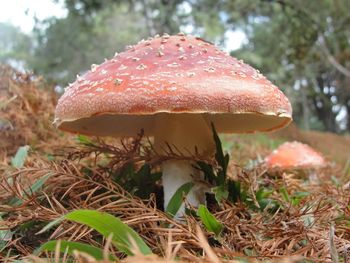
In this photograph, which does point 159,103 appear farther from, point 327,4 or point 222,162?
point 327,4

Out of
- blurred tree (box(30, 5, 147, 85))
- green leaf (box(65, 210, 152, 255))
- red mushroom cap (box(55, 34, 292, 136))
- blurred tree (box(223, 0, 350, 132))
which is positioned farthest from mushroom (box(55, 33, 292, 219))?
blurred tree (box(30, 5, 147, 85))

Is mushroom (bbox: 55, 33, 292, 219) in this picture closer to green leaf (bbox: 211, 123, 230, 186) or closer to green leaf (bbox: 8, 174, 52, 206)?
green leaf (bbox: 211, 123, 230, 186)

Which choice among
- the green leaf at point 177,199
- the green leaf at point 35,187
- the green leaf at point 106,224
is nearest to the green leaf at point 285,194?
the green leaf at point 177,199

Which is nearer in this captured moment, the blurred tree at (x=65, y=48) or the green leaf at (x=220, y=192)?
the green leaf at (x=220, y=192)

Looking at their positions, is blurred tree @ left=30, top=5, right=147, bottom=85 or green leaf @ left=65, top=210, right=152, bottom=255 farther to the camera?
blurred tree @ left=30, top=5, right=147, bottom=85

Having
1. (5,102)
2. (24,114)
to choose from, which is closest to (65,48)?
(24,114)

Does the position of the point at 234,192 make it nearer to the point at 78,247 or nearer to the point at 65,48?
the point at 78,247

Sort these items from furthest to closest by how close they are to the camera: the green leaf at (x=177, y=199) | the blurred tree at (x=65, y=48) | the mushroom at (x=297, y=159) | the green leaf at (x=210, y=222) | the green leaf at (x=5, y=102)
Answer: the blurred tree at (x=65, y=48) → the mushroom at (x=297, y=159) → the green leaf at (x=5, y=102) → the green leaf at (x=177, y=199) → the green leaf at (x=210, y=222)

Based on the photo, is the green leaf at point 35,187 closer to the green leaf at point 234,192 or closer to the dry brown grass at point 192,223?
the dry brown grass at point 192,223
